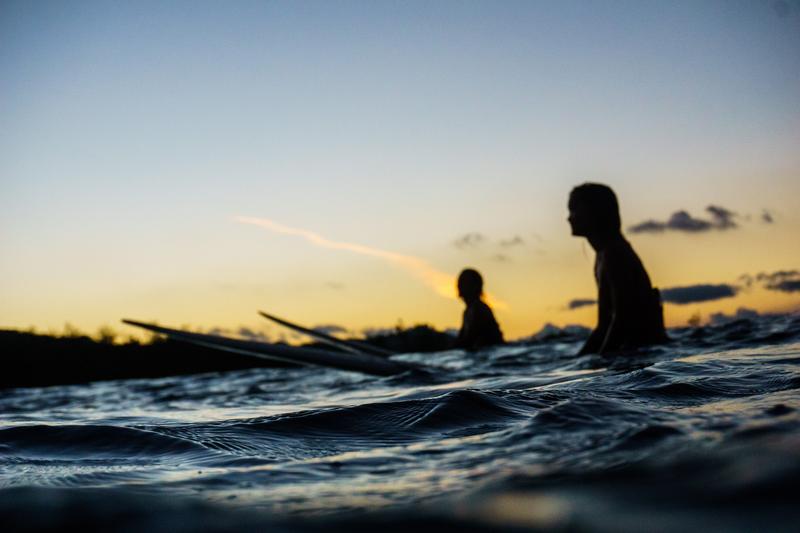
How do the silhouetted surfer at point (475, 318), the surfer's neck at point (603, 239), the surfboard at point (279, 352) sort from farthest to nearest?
1. the silhouetted surfer at point (475, 318)
2. the surfer's neck at point (603, 239)
3. the surfboard at point (279, 352)

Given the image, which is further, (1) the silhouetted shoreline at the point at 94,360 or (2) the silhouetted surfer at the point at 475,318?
(1) the silhouetted shoreline at the point at 94,360

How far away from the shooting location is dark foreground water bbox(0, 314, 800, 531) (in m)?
1.08

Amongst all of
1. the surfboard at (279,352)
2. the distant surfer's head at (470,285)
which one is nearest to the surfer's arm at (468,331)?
the distant surfer's head at (470,285)

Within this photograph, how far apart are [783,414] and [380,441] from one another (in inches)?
46.4

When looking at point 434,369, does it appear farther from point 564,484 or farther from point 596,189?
point 564,484

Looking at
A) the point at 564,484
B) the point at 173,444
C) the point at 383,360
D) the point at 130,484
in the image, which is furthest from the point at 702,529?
the point at 383,360

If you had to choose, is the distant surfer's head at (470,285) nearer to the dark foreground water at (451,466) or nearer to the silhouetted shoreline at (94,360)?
the silhouetted shoreline at (94,360)

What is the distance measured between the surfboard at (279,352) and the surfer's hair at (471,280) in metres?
6.29

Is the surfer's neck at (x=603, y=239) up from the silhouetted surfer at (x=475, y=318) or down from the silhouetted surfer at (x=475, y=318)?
up

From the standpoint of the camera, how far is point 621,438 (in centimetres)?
170

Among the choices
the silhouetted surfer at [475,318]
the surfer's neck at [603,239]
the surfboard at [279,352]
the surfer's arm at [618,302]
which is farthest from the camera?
the silhouetted surfer at [475,318]

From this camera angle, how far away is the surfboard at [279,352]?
5.72 m

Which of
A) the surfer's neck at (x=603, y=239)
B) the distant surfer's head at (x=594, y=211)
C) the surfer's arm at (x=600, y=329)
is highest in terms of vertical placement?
the distant surfer's head at (x=594, y=211)

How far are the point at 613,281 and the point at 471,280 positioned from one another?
224 inches
